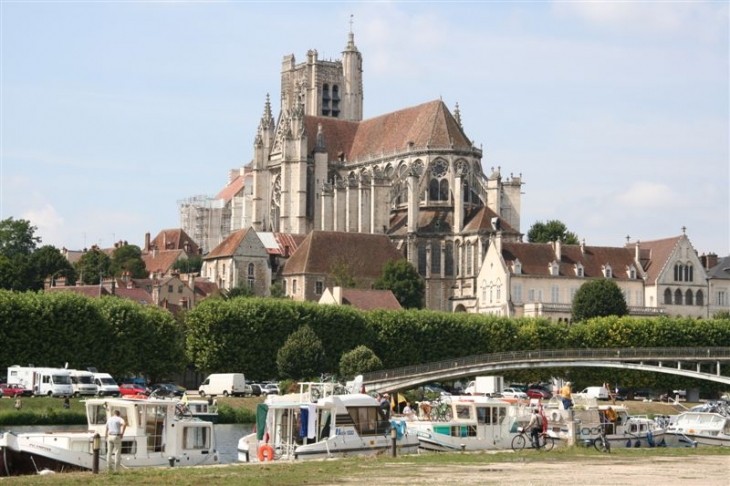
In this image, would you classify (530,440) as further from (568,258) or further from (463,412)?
(568,258)

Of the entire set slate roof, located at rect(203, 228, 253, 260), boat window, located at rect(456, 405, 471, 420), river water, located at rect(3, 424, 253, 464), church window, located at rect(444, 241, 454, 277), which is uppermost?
slate roof, located at rect(203, 228, 253, 260)

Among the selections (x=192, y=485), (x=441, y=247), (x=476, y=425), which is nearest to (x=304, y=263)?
(x=441, y=247)

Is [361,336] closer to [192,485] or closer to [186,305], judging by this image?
[186,305]

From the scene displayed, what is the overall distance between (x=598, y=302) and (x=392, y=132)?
140 feet

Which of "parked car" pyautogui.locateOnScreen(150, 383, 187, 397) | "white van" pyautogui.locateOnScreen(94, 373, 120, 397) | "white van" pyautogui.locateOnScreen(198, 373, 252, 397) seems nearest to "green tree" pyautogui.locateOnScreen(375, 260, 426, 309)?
"parked car" pyautogui.locateOnScreen(150, 383, 187, 397)

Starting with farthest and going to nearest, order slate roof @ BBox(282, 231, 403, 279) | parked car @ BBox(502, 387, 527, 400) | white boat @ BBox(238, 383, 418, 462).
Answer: slate roof @ BBox(282, 231, 403, 279) < parked car @ BBox(502, 387, 527, 400) < white boat @ BBox(238, 383, 418, 462)

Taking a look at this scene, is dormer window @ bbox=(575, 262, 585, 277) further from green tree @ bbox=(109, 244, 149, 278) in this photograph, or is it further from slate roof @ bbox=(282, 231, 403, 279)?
green tree @ bbox=(109, 244, 149, 278)

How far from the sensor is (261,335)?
94062mm

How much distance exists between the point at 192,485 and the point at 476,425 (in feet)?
61.7

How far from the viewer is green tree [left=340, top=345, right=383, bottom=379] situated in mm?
92062

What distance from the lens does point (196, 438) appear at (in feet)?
144

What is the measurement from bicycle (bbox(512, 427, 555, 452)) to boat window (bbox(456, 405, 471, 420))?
7.50 ft

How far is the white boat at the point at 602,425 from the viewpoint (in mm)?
49594

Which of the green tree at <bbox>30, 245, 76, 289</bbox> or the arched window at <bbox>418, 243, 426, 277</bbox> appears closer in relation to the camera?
the arched window at <bbox>418, 243, 426, 277</bbox>
